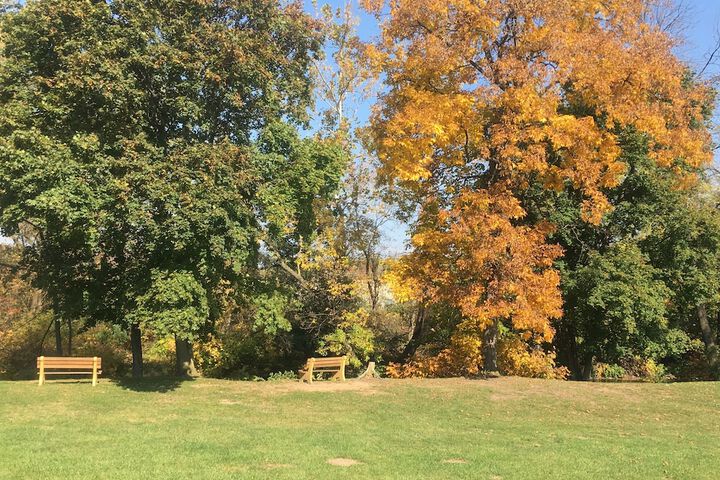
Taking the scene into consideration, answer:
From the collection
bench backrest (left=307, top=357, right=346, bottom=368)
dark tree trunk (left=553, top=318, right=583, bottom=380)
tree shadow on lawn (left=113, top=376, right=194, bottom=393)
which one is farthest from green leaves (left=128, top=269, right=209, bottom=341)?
dark tree trunk (left=553, top=318, right=583, bottom=380)

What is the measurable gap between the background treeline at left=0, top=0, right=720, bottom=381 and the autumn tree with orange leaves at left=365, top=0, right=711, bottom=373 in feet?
3.25

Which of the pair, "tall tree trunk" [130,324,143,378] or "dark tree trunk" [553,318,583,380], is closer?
"tall tree trunk" [130,324,143,378]

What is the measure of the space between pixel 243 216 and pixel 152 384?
5.71m

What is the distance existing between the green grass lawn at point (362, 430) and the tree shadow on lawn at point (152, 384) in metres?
0.08

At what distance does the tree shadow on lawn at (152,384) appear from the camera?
49.1ft

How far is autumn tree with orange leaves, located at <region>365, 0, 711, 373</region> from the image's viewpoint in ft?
52.0

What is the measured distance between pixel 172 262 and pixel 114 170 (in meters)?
2.74

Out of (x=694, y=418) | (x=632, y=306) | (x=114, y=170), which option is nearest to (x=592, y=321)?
(x=632, y=306)

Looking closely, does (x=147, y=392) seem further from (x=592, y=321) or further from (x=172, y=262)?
(x=592, y=321)

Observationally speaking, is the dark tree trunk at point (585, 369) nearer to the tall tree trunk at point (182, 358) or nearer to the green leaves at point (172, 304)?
the tall tree trunk at point (182, 358)

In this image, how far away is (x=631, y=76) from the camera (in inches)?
643

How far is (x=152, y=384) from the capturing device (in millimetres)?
15680

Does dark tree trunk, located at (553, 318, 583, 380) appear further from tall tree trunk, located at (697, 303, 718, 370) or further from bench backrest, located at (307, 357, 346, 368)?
bench backrest, located at (307, 357, 346, 368)

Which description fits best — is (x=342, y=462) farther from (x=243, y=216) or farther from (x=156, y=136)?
(x=156, y=136)
